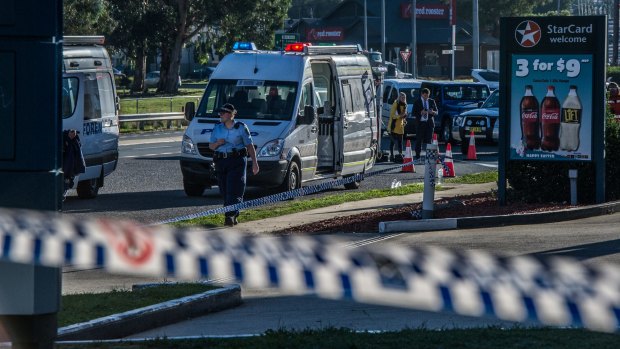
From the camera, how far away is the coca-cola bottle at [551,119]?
1661 centimetres

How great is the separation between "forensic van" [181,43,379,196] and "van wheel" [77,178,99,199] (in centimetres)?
156

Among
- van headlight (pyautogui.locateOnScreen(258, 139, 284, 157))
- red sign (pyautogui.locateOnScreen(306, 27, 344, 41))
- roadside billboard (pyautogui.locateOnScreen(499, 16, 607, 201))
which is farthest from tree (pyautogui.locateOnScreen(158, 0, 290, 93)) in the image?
roadside billboard (pyautogui.locateOnScreen(499, 16, 607, 201))

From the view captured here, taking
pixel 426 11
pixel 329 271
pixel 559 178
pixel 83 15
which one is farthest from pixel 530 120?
pixel 426 11

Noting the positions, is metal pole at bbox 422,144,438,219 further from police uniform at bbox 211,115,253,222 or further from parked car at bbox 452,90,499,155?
parked car at bbox 452,90,499,155

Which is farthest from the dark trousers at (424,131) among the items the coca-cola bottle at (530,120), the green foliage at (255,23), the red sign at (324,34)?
the red sign at (324,34)

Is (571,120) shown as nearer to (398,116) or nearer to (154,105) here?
(398,116)

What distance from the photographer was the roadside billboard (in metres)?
16.5

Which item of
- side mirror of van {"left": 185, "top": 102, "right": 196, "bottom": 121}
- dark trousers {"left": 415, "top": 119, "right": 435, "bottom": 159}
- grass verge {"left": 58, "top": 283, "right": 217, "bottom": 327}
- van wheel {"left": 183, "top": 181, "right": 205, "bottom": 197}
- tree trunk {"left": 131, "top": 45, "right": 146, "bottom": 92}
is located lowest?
grass verge {"left": 58, "top": 283, "right": 217, "bottom": 327}

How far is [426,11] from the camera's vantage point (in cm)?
10075

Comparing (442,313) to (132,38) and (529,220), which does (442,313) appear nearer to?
(529,220)

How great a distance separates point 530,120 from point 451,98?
19794 millimetres

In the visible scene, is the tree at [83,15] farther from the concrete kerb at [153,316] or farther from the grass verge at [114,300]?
the concrete kerb at [153,316]

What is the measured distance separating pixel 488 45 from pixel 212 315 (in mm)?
91080

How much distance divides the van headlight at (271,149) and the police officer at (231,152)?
9.55ft
